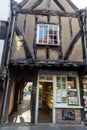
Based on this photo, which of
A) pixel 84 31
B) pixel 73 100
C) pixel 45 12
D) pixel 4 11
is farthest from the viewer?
pixel 45 12

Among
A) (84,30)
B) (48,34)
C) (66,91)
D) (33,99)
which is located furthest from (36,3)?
(33,99)

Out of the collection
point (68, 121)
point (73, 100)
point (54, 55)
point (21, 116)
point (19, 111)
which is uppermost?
point (54, 55)

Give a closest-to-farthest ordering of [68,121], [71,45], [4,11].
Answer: [68,121], [4,11], [71,45]

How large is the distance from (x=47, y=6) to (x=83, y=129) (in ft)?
23.0

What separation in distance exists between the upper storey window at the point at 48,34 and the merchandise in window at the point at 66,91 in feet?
6.97

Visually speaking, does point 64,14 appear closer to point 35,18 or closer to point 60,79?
point 35,18

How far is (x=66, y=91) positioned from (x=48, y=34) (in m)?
3.32

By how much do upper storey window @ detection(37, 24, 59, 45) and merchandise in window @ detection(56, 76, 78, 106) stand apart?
2.12 meters

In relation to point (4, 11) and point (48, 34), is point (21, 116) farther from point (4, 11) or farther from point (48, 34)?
point (4, 11)

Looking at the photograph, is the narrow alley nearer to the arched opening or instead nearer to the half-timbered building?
the arched opening

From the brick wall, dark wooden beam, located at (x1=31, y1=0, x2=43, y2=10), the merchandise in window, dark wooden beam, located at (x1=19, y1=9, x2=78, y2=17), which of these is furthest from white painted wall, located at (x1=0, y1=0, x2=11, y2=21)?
the brick wall

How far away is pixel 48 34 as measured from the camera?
28.9ft

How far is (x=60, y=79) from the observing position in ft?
27.7

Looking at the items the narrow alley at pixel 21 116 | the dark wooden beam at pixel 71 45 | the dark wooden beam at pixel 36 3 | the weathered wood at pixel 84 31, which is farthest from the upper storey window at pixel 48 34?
the narrow alley at pixel 21 116
